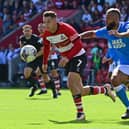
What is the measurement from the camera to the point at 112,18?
11438 millimetres

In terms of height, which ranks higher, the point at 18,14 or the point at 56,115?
the point at 18,14

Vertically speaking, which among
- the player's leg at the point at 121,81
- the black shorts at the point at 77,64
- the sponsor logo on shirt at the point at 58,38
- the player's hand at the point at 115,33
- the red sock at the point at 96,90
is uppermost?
the player's hand at the point at 115,33

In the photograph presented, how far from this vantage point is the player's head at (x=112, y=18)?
11344 millimetres

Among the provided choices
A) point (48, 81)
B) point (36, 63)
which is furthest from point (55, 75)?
point (48, 81)

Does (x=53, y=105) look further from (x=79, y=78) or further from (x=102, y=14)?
(x=102, y=14)

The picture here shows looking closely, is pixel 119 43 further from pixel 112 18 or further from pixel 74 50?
pixel 74 50

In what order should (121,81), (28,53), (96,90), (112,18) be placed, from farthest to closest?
(28,53) → (96,90) → (121,81) → (112,18)

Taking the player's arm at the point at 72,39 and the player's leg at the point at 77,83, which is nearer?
the player's leg at the point at 77,83

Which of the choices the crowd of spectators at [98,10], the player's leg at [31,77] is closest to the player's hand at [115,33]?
the player's leg at [31,77]

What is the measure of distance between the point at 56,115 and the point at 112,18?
8.47 feet

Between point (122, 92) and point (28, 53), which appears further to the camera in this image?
point (28, 53)

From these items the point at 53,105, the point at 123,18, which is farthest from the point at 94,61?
the point at 53,105

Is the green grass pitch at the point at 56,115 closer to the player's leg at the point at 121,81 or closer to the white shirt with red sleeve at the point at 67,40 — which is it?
the player's leg at the point at 121,81

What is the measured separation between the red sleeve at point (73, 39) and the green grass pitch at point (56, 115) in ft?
4.05
